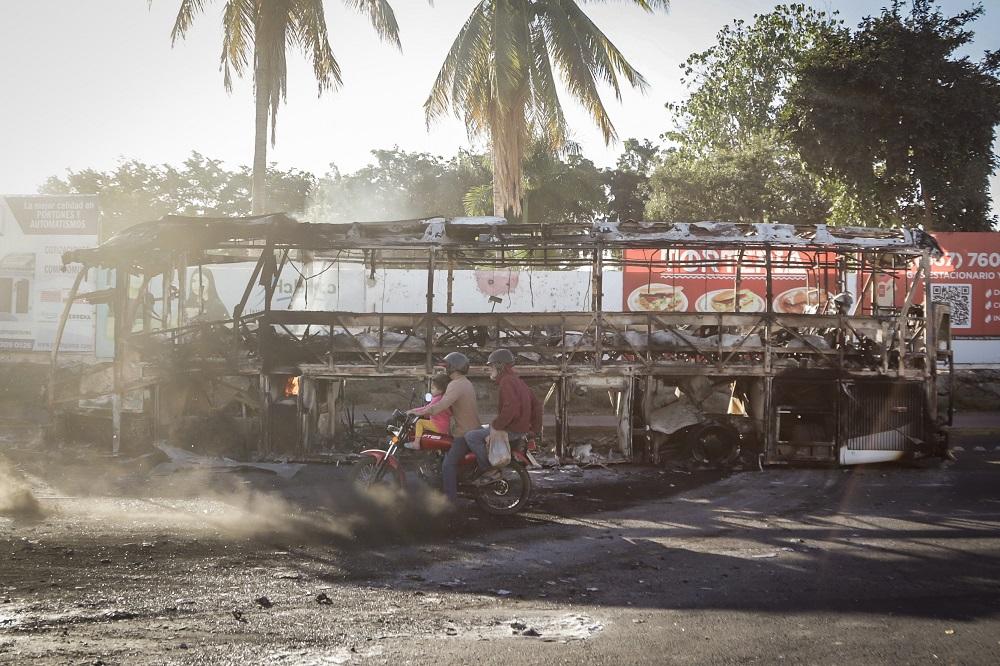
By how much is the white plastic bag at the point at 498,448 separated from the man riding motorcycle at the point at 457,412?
3.1 inches

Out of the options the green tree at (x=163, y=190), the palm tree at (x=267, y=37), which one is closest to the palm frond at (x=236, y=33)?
the palm tree at (x=267, y=37)

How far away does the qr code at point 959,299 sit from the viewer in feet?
79.3

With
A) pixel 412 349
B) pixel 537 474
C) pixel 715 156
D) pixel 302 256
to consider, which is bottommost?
pixel 537 474

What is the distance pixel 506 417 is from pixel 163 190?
4337 centimetres

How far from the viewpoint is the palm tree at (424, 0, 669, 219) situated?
2412 centimetres

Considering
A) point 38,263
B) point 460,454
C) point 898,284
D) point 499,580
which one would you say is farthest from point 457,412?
point 38,263

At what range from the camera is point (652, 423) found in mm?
14914

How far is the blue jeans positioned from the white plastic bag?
57 millimetres

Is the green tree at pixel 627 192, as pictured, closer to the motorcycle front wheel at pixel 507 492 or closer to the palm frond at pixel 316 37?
the palm frond at pixel 316 37

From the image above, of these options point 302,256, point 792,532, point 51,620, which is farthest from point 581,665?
point 302,256

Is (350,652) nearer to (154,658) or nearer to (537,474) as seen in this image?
(154,658)

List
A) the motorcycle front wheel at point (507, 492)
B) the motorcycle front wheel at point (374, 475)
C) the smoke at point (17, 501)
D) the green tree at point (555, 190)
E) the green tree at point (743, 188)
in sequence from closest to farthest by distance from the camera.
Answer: the smoke at point (17, 501), the motorcycle front wheel at point (507, 492), the motorcycle front wheel at point (374, 475), the green tree at point (743, 188), the green tree at point (555, 190)

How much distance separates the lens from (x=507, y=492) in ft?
33.4

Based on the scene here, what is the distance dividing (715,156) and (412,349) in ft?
91.4
